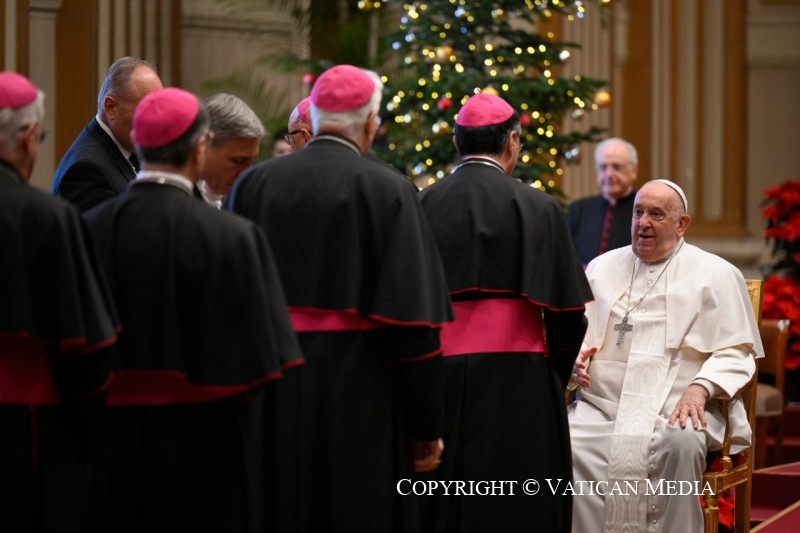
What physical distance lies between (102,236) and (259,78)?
6.30 meters

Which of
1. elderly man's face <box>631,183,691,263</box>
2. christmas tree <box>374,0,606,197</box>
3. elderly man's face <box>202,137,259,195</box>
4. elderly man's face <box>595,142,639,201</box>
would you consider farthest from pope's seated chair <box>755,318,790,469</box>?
elderly man's face <box>202,137,259,195</box>

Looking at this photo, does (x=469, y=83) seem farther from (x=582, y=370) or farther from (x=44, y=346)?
(x=44, y=346)

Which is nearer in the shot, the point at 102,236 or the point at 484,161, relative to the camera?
the point at 102,236

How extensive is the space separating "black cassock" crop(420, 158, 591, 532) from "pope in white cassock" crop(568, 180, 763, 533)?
1.97ft

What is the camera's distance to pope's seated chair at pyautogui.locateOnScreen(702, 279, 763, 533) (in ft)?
17.4

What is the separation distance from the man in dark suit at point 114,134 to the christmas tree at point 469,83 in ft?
11.8

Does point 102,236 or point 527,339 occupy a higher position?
point 102,236

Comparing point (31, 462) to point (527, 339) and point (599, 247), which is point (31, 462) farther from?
point (599, 247)

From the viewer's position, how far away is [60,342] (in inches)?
130

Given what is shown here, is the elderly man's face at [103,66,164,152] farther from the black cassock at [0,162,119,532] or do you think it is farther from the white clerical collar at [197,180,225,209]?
the black cassock at [0,162,119,532]

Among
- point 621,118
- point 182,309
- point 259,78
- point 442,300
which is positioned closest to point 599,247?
point 259,78

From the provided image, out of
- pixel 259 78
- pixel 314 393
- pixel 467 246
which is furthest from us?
pixel 259 78

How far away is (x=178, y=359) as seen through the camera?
342cm

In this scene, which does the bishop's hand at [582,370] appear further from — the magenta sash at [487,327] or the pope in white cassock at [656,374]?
the magenta sash at [487,327]
